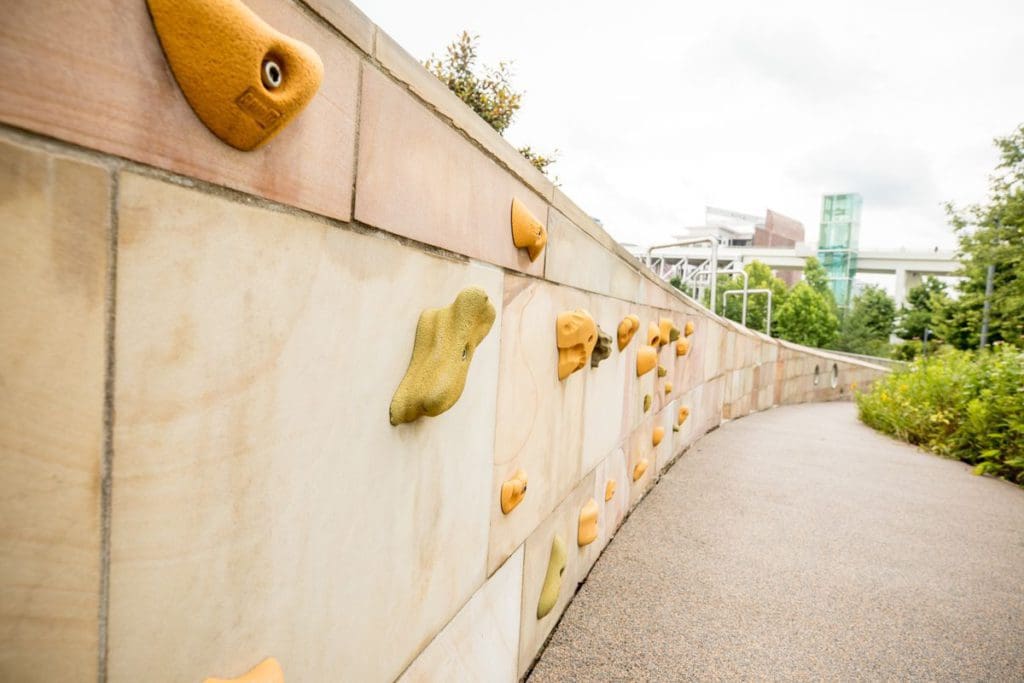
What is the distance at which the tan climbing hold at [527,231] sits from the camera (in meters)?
1.62

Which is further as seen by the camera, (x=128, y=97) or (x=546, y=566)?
(x=546, y=566)

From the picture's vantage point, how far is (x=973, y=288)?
66.7 feet

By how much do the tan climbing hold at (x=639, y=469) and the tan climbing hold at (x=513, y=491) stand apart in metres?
2.20

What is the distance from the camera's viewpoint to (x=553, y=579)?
2.20 meters

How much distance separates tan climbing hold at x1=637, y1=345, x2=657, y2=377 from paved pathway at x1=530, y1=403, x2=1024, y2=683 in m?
0.99

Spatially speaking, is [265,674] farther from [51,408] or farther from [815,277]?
[815,277]

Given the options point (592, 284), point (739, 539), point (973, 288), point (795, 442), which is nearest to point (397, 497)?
point (592, 284)

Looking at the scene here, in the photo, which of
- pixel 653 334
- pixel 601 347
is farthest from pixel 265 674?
pixel 653 334

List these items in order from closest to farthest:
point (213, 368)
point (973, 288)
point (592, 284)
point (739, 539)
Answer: point (213, 368), point (592, 284), point (739, 539), point (973, 288)

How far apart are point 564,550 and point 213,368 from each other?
1.92m

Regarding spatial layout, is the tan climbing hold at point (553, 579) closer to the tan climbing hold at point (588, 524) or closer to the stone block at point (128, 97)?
the tan climbing hold at point (588, 524)

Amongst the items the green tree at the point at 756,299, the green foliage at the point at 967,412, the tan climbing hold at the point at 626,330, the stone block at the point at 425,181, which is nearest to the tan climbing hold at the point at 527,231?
the stone block at the point at 425,181

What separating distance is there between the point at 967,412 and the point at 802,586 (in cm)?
508

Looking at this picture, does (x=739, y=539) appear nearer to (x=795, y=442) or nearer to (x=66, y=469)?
(x=66, y=469)
